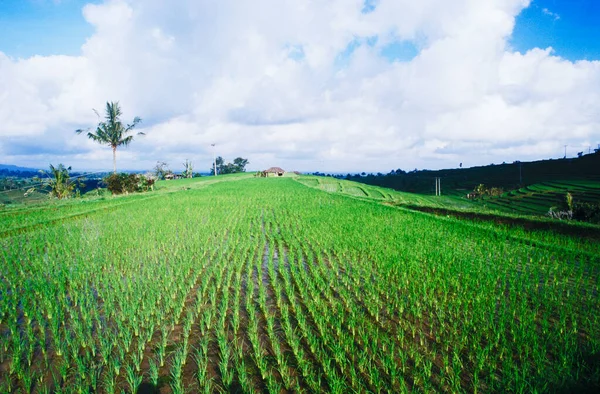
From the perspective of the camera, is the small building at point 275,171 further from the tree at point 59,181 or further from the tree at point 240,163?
the tree at point 59,181

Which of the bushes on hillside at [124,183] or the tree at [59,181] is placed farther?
the bushes on hillside at [124,183]

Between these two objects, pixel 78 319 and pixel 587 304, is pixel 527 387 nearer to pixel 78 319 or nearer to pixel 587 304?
pixel 587 304

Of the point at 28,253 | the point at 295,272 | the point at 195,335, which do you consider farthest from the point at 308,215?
the point at 195,335

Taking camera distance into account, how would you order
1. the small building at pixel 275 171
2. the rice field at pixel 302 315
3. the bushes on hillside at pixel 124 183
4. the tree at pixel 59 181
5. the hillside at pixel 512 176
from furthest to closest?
the small building at pixel 275 171 < the hillside at pixel 512 176 < the bushes on hillside at pixel 124 183 < the tree at pixel 59 181 < the rice field at pixel 302 315

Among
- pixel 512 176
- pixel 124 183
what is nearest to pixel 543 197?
pixel 512 176

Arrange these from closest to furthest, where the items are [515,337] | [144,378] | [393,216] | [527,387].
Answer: [527,387]
[144,378]
[515,337]
[393,216]

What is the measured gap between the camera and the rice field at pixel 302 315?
2.95 m

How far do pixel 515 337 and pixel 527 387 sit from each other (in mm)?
772

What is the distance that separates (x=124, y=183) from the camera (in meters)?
24.4

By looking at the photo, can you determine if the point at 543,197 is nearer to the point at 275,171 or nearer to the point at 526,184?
the point at 526,184

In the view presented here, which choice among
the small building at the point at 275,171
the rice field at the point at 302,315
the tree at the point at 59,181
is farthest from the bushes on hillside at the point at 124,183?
the small building at the point at 275,171

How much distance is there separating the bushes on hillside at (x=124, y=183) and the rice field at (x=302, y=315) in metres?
16.7

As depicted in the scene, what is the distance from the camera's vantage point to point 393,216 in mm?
12008

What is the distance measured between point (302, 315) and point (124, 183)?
956 inches
